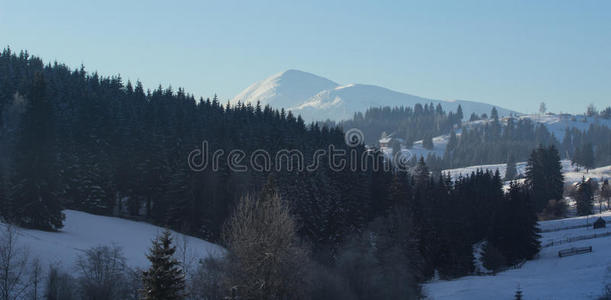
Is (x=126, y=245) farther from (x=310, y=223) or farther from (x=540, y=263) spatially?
(x=540, y=263)

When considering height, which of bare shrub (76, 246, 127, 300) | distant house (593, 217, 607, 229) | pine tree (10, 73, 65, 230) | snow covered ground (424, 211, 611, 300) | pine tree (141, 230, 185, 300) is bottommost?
snow covered ground (424, 211, 611, 300)

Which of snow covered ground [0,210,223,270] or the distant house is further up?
snow covered ground [0,210,223,270]

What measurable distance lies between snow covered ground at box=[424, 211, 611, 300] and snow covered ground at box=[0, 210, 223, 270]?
70.7 ft

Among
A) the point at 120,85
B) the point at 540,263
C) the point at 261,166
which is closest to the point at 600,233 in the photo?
the point at 540,263

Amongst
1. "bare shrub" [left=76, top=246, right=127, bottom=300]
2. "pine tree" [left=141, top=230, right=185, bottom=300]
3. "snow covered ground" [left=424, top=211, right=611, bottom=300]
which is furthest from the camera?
"snow covered ground" [left=424, top=211, right=611, bottom=300]

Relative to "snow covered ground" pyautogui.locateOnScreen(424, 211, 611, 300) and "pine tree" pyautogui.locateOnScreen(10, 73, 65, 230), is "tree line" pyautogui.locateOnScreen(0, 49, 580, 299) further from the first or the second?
"snow covered ground" pyautogui.locateOnScreen(424, 211, 611, 300)

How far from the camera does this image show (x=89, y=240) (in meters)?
46.3

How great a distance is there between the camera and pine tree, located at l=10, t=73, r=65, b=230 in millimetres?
45281

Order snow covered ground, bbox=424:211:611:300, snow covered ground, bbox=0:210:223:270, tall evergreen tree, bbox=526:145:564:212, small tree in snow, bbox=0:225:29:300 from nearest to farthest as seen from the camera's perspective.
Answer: small tree in snow, bbox=0:225:29:300 → snow covered ground, bbox=0:210:223:270 → snow covered ground, bbox=424:211:611:300 → tall evergreen tree, bbox=526:145:564:212

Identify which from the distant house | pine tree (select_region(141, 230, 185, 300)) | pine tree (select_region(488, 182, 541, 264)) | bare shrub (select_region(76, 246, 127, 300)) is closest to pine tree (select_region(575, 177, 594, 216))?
the distant house

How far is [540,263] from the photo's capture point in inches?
2448

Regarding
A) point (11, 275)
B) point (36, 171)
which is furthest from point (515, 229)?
point (11, 275)

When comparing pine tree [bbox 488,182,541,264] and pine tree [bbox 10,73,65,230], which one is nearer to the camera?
pine tree [bbox 10,73,65,230]

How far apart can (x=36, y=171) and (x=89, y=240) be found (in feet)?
23.0
